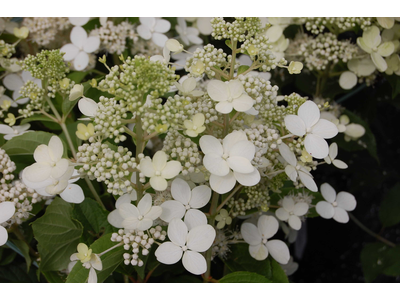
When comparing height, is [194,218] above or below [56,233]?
above

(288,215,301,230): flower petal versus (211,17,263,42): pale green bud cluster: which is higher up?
(211,17,263,42): pale green bud cluster

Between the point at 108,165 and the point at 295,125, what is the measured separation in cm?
26

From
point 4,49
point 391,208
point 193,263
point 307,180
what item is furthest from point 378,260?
point 4,49

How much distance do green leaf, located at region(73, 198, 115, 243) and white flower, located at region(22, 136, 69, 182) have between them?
0.18m

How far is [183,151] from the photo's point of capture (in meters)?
0.46

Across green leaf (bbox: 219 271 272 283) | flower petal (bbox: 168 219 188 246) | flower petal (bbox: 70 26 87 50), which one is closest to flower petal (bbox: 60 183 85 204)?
flower petal (bbox: 168 219 188 246)

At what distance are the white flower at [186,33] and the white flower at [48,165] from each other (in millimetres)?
522

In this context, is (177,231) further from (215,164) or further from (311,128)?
(311,128)

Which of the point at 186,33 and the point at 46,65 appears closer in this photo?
the point at 46,65

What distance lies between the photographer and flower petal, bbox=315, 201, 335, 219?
68 centimetres

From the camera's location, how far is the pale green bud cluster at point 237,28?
1.64 ft

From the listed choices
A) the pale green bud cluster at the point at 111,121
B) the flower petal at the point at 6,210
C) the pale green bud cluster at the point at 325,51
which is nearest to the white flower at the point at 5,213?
the flower petal at the point at 6,210

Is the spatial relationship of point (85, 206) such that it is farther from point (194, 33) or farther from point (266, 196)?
point (194, 33)

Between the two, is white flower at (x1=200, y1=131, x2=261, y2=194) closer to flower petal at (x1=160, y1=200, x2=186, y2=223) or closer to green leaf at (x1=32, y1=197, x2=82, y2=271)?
flower petal at (x1=160, y1=200, x2=186, y2=223)
